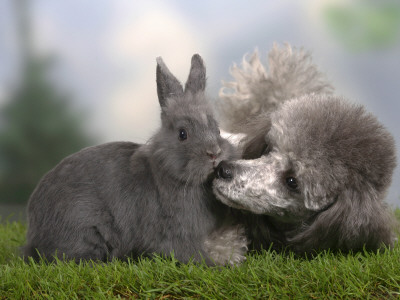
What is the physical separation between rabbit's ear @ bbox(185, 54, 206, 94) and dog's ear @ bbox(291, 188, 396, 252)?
3.16 ft

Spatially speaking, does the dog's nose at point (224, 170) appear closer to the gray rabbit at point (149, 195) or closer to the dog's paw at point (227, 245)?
the gray rabbit at point (149, 195)

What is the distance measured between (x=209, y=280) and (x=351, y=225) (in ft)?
2.61

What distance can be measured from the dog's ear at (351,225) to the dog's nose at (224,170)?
524 millimetres

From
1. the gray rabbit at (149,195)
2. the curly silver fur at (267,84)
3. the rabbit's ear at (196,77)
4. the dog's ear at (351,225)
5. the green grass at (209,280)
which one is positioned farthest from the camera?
the curly silver fur at (267,84)

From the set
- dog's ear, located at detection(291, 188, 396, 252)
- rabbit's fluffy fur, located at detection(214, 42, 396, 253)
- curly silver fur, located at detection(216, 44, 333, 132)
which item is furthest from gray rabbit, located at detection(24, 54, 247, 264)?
curly silver fur, located at detection(216, 44, 333, 132)

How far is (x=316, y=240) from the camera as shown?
10.6ft

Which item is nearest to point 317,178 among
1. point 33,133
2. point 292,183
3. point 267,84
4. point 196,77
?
point 292,183

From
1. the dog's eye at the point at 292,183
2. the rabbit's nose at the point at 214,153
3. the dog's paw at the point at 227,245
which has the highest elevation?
the rabbit's nose at the point at 214,153

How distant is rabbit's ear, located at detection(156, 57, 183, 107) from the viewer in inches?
129

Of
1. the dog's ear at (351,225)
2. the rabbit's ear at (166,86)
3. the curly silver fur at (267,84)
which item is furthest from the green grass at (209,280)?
the curly silver fur at (267,84)

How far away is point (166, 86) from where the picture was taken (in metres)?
3.30

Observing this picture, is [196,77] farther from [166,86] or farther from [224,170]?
[224,170]

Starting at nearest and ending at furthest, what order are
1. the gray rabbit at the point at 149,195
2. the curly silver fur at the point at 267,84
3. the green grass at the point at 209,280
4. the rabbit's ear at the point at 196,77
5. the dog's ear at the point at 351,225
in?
the green grass at the point at 209,280 < the dog's ear at the point at 351,225 < the gray rabbit at the point at 149,195 < the rabbit's ear at the point at 196,77 < the curly silver fur at the point at 267,84

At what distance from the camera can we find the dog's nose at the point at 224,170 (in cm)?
316
